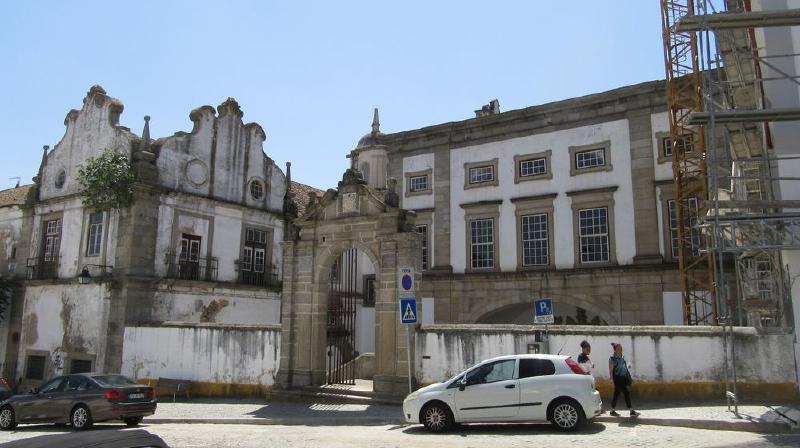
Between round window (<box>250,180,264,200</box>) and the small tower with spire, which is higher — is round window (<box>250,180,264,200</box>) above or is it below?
below

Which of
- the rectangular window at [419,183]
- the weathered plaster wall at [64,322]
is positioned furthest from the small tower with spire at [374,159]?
the weathered plaster wall at [64,322]

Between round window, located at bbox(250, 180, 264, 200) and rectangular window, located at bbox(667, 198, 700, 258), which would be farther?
round window, located at bbox(250, 180, 264, 200)

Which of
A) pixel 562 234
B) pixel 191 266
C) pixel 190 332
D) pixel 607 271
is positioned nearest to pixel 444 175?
pixel 562 234

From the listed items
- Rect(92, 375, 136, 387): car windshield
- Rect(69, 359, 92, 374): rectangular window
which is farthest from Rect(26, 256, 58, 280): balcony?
Rect(92, 375, 136, 387): car windshield

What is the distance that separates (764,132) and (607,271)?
1064 centimetres

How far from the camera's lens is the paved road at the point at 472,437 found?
1006 centimetres

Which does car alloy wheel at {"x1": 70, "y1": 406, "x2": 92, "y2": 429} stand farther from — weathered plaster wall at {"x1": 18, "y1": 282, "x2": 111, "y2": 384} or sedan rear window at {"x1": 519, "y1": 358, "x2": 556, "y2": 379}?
sedan rear window at {"x1": 519, "y1": 358, "x2": 556, "y2": 379}

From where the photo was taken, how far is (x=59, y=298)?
23922 mm

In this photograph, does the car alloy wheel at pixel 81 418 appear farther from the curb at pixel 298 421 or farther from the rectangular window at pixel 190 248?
the rectangular window at pixel 190 248

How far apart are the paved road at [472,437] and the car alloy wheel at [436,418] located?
0.66 ft

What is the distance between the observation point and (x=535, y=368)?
459 inches

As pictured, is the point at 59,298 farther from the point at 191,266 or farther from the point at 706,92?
the point at 706,92

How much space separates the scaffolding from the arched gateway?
7.15 meters

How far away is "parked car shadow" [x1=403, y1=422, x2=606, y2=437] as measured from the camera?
11.3 metres
